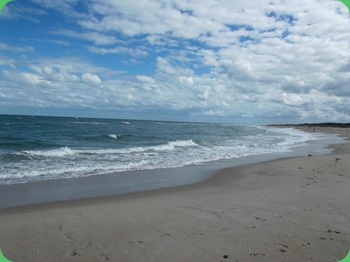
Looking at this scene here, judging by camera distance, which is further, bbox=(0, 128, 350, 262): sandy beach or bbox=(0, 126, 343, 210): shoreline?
bbox=(0, 126, 343, 210): shoreline

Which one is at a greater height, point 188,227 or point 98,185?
point 188,227

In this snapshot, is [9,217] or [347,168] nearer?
[9,217]

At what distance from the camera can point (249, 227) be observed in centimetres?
501

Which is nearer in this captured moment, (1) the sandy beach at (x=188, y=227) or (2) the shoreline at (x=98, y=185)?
(1) the sandy beach at (x=188, y=227)

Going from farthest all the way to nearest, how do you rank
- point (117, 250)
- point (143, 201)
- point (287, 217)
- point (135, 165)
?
point (135, 165)
point (143, 201)
point (287, 217)
point (117, 250)

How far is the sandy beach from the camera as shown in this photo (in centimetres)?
407

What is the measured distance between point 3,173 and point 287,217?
10.4 m

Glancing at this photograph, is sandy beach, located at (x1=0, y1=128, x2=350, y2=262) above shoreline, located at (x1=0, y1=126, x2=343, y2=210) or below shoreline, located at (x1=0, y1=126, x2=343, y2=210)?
above

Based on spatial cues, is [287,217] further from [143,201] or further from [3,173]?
[3,173]

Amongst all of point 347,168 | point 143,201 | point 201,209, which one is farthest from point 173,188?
point 347,168

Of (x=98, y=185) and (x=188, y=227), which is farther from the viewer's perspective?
(x=98, y=185)

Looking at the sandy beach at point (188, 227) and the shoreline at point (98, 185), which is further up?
the sandy beach at point (188, 227)

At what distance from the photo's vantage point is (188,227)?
16.6 ft

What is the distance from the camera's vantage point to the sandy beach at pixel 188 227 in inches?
160
